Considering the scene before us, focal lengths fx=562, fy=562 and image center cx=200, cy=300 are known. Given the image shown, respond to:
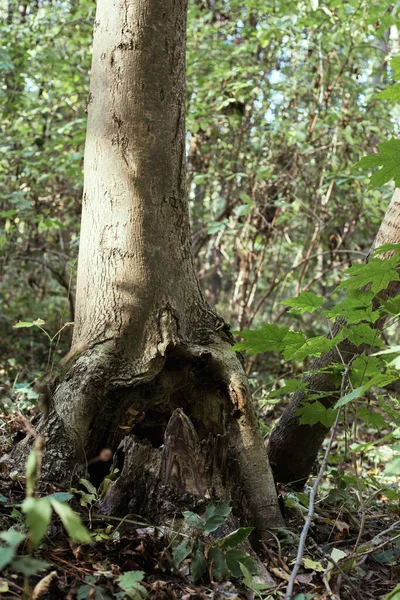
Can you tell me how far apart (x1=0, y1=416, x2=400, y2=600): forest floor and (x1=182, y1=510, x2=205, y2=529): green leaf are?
0.24 ft

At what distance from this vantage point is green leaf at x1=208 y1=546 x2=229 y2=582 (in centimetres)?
199

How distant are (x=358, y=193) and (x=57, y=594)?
17.3 ft

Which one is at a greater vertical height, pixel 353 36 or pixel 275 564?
pixel 353 36

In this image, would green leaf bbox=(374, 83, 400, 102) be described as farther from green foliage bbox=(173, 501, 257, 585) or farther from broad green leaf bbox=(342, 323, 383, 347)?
green foliage bbox=(173, 501, 257, 585)

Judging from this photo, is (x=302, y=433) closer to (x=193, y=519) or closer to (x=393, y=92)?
(x=193, y=519)

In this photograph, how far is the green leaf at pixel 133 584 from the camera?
1771mm

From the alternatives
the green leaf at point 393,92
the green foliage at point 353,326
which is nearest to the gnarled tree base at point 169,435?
the green foliage at point 353,326

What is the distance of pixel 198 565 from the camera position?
6.50ft

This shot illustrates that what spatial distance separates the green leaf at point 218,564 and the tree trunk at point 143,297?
0.46 meters

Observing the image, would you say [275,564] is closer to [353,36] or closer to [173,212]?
[173,212]

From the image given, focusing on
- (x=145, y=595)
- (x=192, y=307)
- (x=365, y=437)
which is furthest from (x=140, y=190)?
(x=365, y=437)

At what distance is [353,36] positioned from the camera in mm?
5559

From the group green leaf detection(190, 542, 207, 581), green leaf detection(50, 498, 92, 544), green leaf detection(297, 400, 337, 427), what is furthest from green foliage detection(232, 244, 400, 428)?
green leaf detection(50, 498, 92, 544)

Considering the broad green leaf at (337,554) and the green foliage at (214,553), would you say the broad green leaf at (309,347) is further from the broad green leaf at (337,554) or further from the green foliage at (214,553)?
the broad green leaf at (337,554)
